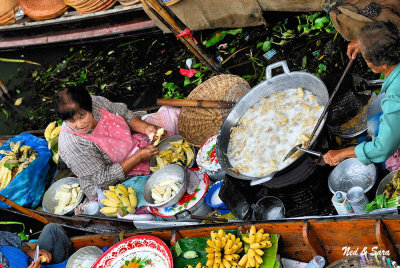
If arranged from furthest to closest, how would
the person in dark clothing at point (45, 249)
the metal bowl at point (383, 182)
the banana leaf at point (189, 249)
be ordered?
the person in dark clothing at point (45, 249) → the banana leaf at point (189, 249) → the metal bowl at point (383, 182)

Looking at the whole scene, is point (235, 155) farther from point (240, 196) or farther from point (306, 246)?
point (306, 246)

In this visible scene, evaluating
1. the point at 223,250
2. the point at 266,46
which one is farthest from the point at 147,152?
the point at 266,46

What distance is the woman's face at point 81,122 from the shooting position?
4.07 m

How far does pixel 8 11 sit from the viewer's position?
7848 mm

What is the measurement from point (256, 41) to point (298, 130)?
274cm

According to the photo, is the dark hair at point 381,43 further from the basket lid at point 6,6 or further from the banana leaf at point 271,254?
the basket lid at point 6,6

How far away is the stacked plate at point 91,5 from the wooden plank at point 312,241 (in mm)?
5080

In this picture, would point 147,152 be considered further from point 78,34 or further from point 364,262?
point 78,34

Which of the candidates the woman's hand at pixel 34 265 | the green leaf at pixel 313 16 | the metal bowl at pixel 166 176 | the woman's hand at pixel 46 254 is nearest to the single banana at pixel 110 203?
the metal bowl at pixel 166 176

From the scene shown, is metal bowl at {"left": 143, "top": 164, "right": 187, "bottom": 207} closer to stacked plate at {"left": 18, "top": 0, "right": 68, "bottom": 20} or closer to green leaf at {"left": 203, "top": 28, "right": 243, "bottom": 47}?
green leaf at {"left": 203, "top": 28, "right": 243, "bottom": 47}

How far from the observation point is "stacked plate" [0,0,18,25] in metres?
7.83

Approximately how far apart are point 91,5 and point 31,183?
3.06 m

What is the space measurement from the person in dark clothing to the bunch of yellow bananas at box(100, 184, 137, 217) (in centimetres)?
45

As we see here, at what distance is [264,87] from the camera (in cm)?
382
